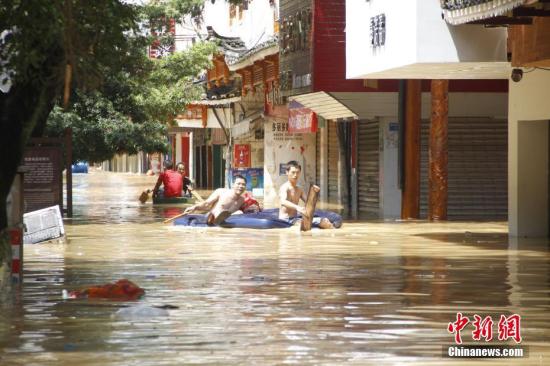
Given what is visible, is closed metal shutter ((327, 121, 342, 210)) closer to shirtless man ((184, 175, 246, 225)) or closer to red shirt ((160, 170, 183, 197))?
red shirt ((160, 170, 183, 197))

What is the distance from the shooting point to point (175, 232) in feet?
84.8

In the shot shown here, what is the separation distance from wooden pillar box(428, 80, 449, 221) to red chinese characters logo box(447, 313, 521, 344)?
1726 cm

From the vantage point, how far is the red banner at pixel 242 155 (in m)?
52.4

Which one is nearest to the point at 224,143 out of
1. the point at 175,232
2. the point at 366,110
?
the point at 366,110

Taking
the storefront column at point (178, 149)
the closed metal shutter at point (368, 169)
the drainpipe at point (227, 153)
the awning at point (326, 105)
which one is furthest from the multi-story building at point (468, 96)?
the storefront column at point (178, 149)

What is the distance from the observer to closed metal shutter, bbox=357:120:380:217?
1365 inches

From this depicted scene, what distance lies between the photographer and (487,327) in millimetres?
11000

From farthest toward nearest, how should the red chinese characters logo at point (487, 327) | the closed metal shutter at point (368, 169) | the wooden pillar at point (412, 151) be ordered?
the closed metal shutter at point (368, 169) < the wooden pillar at point (412, 151) < the red chinese characters logo at point (487, 327)

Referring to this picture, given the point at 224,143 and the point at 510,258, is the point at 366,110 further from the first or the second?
the point at 224,143

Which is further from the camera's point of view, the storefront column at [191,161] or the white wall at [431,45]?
Result: the storefront column at [191,161]

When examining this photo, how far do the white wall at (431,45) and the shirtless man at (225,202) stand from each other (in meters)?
3.62

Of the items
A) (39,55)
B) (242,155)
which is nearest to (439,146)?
(39,55)

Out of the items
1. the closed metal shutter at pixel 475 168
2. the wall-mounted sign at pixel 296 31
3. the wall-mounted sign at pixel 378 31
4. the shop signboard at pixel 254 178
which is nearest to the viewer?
the wall-mounted sign at pixel 378 31

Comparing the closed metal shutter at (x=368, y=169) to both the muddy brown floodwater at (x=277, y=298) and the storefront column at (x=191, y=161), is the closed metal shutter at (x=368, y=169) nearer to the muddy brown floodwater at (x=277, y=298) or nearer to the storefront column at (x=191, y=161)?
the muddy brown floodwater at (x=277, y=298)
